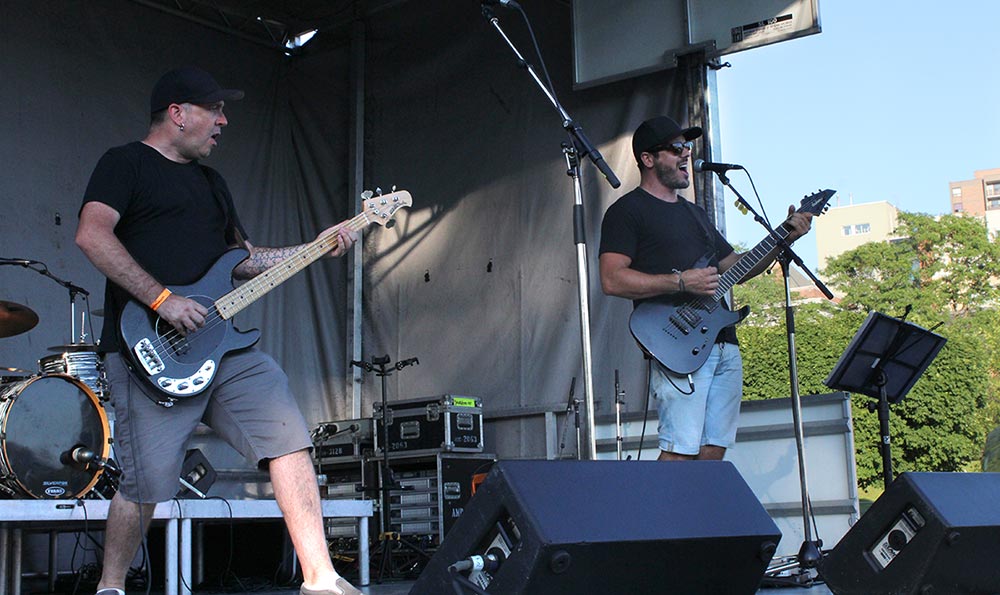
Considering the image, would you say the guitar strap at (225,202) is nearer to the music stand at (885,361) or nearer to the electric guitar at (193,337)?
the electric guitar at (193,337)

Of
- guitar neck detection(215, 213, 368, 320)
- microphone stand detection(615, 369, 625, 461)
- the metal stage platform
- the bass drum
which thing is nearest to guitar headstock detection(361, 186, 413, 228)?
guitar neck detection(215, 213, 368, 320)

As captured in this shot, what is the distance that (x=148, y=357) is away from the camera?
3.17 meters

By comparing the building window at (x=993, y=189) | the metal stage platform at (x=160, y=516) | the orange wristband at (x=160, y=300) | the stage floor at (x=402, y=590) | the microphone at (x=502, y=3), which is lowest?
the stage floor at (x=402, y=590)

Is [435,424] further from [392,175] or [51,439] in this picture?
[51,439]

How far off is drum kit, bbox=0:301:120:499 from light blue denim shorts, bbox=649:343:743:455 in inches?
111

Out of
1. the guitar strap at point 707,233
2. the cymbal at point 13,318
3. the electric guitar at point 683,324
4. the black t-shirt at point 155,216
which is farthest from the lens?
the cymbal at point 13,318

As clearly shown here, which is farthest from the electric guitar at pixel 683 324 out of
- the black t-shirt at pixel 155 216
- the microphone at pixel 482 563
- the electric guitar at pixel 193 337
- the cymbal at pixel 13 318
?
the cymbal at pixel 13 318

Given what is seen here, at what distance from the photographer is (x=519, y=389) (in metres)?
7.31

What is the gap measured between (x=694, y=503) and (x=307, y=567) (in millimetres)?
1194

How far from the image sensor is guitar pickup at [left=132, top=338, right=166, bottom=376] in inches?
124

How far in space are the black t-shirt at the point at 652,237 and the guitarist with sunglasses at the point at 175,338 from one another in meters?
1.57

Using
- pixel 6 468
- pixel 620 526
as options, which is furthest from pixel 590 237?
pixel 620 526

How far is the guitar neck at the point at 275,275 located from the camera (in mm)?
3352

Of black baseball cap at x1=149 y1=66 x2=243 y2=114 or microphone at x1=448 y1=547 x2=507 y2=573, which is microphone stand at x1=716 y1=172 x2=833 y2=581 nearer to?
black baseball cap at x1=149 y1=66 x2=243 y2=114
